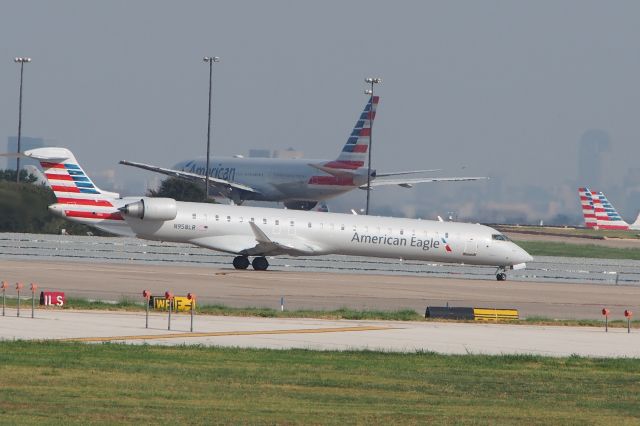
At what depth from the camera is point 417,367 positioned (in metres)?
22.8

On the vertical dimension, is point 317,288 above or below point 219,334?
above

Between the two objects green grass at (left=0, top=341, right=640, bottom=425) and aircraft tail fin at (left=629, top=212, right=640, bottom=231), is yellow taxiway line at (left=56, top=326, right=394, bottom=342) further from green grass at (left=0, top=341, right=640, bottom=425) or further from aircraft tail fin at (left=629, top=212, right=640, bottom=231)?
aircraft tail fin at (left=629, top=212, right=640, bottom=231)

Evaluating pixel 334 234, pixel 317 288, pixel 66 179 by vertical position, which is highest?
pixel 66 179

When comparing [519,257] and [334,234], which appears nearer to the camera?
[334,234]

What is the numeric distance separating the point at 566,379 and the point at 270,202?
7981 centimetres

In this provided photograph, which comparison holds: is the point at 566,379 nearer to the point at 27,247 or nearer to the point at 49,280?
the point at 49,280

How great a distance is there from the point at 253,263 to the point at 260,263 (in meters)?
0.36

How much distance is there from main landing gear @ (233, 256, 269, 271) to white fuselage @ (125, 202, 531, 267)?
2.65ft

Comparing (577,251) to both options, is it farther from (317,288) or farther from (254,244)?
(317,288)

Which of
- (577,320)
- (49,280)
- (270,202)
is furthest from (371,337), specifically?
(270,202)

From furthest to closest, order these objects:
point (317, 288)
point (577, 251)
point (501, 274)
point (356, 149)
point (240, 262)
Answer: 1. point (356, 149)
2. point (577, 251)
3. point (501, 274)
4. point (240, 262)
5. point (317, 288)

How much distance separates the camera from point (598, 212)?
391ft

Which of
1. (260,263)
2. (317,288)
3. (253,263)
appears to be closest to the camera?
(317,288)

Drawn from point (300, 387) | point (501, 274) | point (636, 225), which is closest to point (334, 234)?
point (501, 274)
